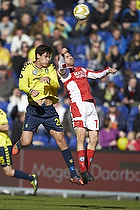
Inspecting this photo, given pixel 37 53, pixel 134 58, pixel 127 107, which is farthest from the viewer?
pixel 134 58

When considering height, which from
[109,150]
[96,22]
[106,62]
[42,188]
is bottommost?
[42,188]

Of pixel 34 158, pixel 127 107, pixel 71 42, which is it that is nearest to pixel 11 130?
pixel 34 158

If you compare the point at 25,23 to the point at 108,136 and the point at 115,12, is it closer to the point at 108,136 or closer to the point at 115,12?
the point at 115,12

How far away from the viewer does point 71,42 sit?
60.7 ft

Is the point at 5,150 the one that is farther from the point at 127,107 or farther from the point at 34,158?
the point at 127,107

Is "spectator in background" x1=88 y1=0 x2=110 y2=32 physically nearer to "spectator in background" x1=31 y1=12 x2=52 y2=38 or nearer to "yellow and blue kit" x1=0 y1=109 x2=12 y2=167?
"spectator in background" x1=31 y1=12 x2=52 y2=38

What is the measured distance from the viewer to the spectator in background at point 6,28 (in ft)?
61.1

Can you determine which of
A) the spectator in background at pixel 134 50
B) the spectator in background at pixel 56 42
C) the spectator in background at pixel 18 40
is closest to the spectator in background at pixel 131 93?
the spectator in background at pixel 134 50

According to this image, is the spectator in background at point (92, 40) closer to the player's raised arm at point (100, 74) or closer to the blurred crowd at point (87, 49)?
the blurred crowd at point (87, 49)

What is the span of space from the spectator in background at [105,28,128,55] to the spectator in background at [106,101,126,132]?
307 cm

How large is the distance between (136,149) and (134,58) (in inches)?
185

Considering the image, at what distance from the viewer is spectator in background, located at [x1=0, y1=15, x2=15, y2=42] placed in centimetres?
1862

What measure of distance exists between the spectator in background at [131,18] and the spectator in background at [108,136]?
17.6 ft

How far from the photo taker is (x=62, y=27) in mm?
18391
